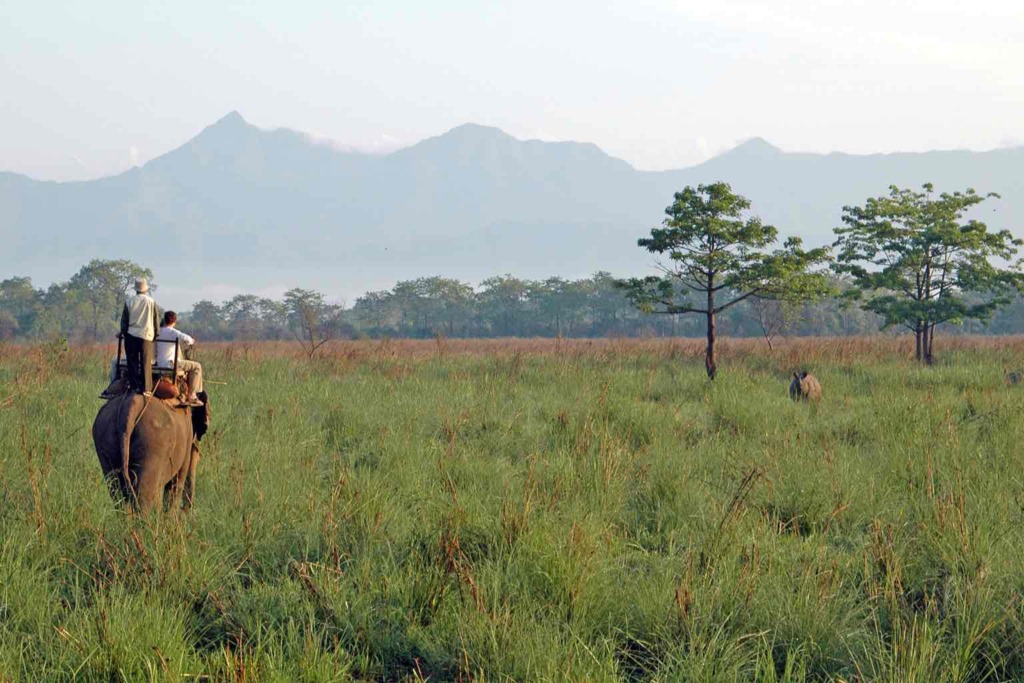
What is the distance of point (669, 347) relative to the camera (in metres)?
19.9

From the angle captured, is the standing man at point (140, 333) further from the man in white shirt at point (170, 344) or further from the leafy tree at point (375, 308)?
the leafy tree at point (375, 308)

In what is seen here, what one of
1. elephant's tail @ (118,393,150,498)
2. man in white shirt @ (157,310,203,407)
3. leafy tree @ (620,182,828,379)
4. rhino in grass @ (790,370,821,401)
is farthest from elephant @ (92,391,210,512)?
leafy tree @ (620,182,828,379)

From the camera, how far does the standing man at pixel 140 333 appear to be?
178 inches

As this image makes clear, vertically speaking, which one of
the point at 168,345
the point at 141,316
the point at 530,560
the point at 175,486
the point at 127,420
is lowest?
the point at 530,560

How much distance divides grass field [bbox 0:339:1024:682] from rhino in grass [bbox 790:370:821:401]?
3164 mm

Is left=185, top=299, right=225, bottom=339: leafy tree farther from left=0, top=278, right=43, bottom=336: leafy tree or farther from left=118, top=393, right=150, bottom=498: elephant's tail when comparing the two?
left=118, top=393, right=150, bottom=498: elephant's tail

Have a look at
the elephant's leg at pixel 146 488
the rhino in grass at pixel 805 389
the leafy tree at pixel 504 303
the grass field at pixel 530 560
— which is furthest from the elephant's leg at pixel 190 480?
the leafy tree at pixel 504 303

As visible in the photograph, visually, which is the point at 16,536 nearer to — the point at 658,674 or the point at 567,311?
the point at 658,674

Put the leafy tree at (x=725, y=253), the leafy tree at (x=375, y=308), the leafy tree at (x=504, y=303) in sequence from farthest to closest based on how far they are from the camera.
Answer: the leafy tree at (x=375, y=308) < the leafy tree at (x=504, y=303) < the leafy tree at (x=725, y=253)

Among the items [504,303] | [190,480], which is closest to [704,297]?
[504,303]

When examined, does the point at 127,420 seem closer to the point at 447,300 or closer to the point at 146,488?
the point at 146,488

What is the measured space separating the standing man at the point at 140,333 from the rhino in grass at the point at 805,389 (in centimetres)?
895

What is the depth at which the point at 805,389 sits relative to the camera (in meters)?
11.8

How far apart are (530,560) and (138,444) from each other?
88.6 inches
